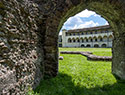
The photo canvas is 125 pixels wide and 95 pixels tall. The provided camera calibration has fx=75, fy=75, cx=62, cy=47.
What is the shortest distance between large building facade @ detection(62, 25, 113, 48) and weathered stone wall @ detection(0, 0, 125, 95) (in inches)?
1532

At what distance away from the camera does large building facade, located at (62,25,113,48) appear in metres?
39.1

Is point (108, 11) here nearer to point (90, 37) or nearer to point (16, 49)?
point (16, 49)

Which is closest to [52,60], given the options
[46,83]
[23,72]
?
[46,83]

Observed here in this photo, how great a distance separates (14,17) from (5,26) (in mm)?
398

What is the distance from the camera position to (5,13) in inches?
71.4

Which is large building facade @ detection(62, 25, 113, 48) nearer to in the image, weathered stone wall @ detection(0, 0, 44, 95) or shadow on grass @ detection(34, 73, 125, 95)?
shadow on grass @ detection(34, 73, 125, 95)

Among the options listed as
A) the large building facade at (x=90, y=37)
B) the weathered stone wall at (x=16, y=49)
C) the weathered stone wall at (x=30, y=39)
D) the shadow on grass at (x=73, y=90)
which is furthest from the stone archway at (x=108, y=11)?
the large building facade at (x=90, y=37)

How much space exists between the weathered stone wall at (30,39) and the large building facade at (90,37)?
128 ft

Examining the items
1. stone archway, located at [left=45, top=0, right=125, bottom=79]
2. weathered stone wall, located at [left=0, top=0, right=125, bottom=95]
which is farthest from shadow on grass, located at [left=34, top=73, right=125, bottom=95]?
stone archway, located at [left=45, top=0, right=125, bottom=79]

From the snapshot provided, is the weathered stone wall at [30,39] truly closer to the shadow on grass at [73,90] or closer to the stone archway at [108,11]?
the stone archway at [108,11]

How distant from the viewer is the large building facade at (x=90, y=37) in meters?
39.1

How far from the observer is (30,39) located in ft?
9.26

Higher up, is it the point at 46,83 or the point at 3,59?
the point at 3,59

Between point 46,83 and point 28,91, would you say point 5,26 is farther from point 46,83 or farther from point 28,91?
point 46,83
